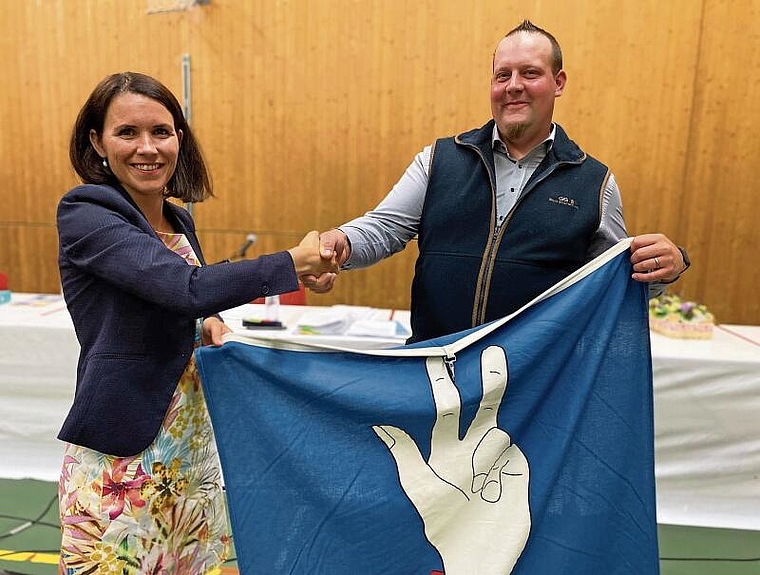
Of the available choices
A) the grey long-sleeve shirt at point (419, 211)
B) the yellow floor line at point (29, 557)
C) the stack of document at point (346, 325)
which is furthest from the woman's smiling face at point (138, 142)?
the yellow floor line at point (29, 557)

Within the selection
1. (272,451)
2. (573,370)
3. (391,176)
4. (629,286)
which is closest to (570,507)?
(573,370)

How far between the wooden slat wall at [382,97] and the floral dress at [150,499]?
3.62 m

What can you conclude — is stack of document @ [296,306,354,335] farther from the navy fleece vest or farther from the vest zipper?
the vest zipper

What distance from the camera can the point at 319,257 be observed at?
1.16 meters

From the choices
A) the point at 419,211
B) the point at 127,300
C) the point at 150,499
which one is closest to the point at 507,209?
the point at 419,211

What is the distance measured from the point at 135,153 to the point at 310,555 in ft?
2.88

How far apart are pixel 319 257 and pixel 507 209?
56 cm

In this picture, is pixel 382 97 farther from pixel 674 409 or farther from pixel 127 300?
pixel 127 300

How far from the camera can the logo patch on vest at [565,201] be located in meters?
1.42

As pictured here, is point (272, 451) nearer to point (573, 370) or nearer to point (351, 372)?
point (351, 372)

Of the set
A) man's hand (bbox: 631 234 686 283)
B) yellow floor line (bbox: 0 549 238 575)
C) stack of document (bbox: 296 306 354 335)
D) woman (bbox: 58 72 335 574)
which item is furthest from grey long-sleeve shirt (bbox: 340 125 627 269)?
yellow floor line (bbox: 0 549 238 575)

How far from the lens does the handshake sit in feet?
3.73

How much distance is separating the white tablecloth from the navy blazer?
4.34 feet

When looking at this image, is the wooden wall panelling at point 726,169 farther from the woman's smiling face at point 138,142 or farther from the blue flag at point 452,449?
the woman's smiling face at point 138,142
